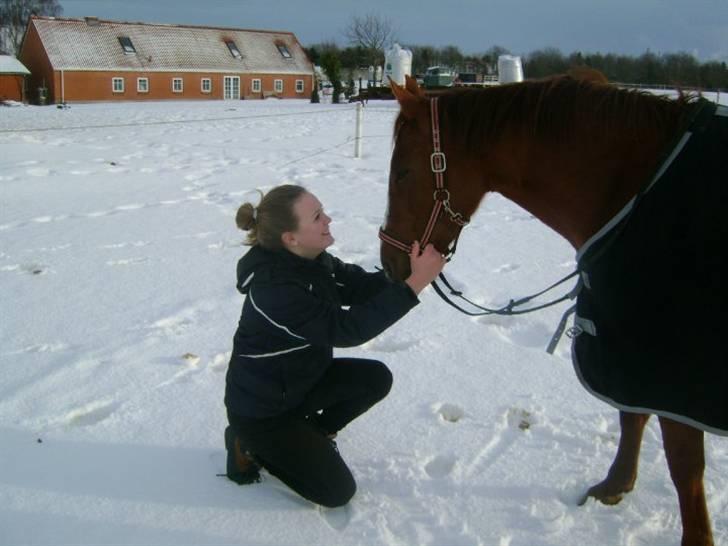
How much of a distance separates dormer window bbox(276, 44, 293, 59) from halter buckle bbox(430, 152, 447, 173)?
44587mm

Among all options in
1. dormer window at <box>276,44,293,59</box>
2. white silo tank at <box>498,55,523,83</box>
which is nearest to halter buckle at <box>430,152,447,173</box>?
white silo tank at <box>498,55,523,83</box>

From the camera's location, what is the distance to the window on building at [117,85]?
37.7m

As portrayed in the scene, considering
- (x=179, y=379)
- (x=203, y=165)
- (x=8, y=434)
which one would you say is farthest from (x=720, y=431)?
(x=203, y=165)

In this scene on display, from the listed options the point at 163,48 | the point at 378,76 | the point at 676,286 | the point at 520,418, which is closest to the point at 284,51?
the point at 378,76

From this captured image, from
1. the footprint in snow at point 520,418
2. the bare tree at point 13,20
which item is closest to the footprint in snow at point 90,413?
the footprint in snow at point 520,418

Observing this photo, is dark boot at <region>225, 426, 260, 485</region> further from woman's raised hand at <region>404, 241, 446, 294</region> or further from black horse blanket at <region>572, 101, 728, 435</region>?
black horse blanket at <region>572, 101, 728, 435</region>

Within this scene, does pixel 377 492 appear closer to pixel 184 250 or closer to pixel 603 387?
pixel 603 387

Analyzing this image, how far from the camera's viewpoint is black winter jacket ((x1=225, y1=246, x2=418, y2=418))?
2.19 meters

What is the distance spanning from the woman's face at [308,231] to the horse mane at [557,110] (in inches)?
22.5

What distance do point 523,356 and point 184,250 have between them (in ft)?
10.4

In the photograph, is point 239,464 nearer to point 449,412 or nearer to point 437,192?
point 449,412

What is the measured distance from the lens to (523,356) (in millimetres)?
3561

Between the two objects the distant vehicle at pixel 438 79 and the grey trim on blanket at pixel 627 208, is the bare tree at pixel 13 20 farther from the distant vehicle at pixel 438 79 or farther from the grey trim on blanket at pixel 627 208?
the grey trim on blanket at pixel 627 208

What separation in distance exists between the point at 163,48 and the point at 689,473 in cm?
4248
